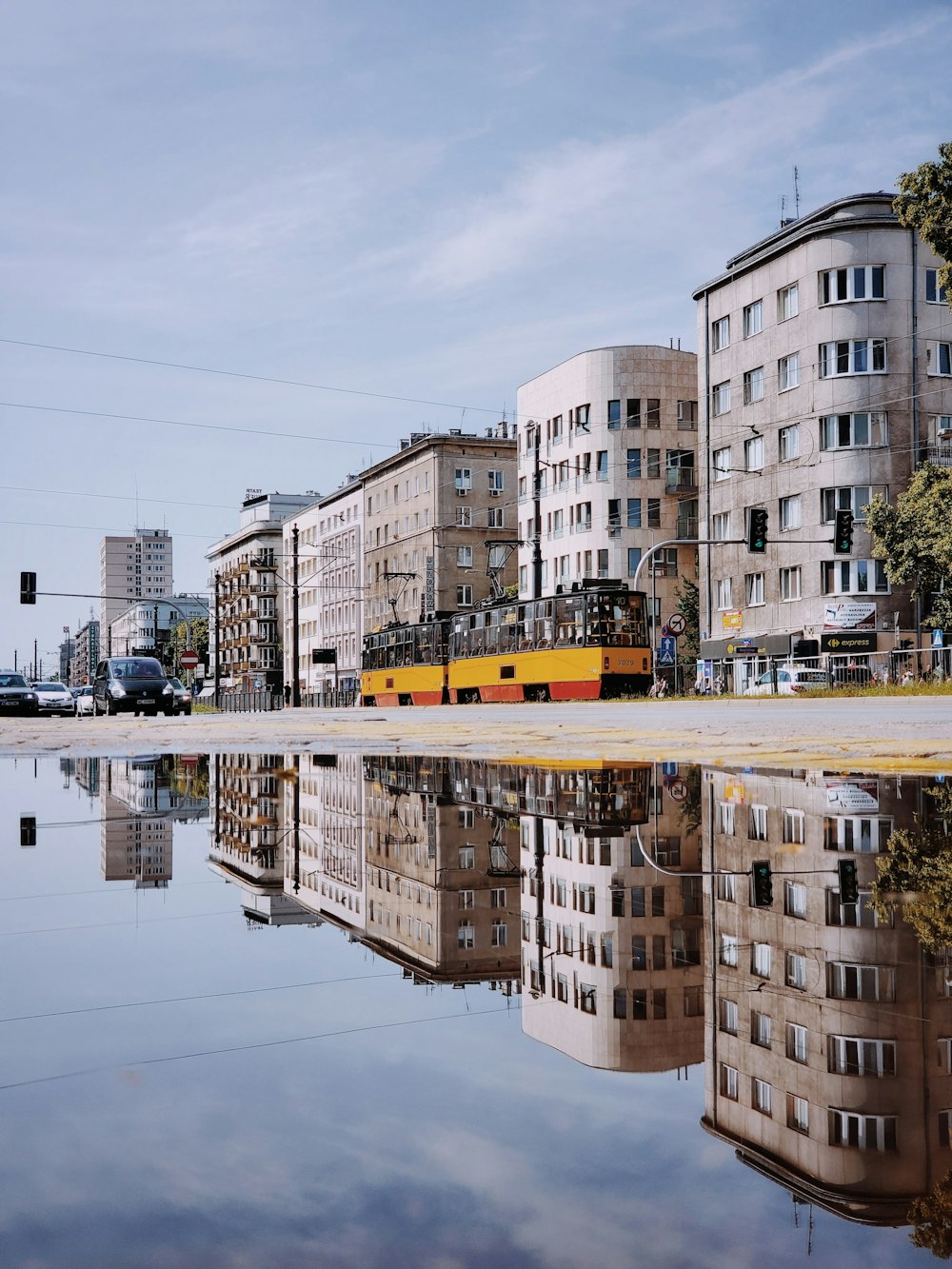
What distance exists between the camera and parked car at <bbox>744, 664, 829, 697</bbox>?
149 ft

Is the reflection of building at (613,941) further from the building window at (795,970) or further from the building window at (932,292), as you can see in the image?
the building window at (932,292)

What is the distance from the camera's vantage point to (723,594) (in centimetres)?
6369

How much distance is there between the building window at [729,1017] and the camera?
318cm

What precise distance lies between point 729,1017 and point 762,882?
2.16 m

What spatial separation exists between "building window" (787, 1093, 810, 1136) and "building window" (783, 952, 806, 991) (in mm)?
902

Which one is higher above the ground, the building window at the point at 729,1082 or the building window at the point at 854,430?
the building window at the point at 854,430

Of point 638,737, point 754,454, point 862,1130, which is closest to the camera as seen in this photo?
point 862,1130

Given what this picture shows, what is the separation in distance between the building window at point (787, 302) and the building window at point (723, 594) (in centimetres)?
1244

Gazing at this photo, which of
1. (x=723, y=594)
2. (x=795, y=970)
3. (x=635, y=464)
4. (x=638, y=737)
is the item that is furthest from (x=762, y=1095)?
(x=635, y=464)

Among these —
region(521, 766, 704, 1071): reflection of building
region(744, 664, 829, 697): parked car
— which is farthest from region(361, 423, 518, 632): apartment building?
region(521, 766, 704, 1071): reflection of building

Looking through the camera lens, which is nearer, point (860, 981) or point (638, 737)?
point (860, 981)

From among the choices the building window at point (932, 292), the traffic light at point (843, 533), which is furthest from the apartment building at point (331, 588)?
the traffic light at point (843, 533)

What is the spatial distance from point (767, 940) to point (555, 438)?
78.7 m

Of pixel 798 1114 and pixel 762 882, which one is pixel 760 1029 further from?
pixel 762 882
